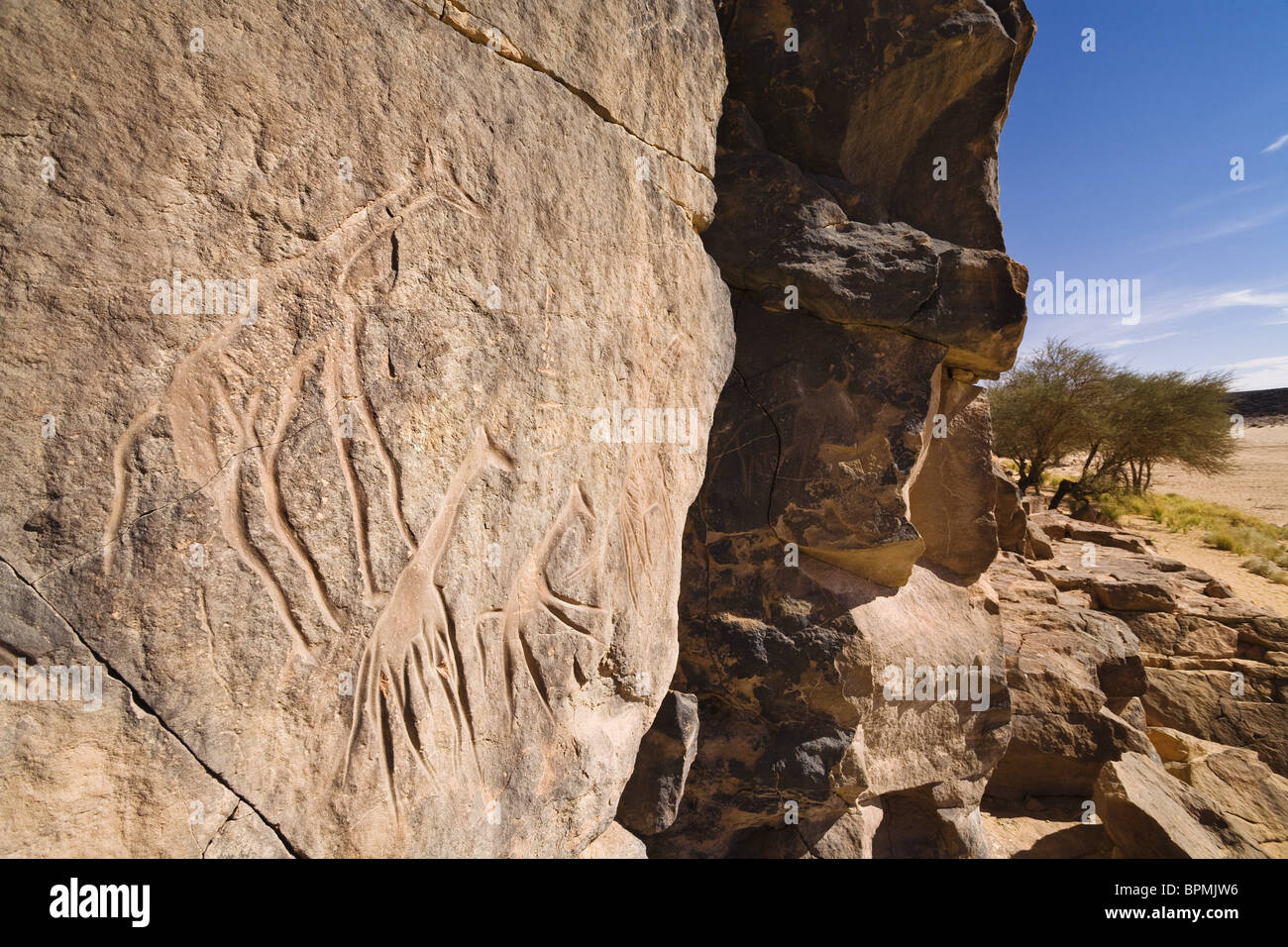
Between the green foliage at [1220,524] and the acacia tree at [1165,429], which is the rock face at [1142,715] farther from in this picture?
the acacia tree at [1165,429]

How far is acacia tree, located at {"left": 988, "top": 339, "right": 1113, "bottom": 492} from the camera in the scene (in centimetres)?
1395

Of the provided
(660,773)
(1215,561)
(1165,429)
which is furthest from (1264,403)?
(660,773)

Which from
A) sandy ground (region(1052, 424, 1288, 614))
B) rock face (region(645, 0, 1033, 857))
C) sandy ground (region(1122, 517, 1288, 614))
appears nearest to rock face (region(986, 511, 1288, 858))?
rock face (region(645, 0, 1033, 857))

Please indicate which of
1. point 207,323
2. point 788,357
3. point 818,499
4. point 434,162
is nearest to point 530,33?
point 434,162

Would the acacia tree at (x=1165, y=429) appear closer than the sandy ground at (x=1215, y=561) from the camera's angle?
No

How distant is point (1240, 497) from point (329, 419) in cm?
2265

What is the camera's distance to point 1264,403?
34.7 metres

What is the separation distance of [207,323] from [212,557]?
503 millimetres

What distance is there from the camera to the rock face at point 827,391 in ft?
11.1

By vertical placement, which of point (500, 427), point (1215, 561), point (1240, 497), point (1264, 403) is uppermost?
point (1264, 403)

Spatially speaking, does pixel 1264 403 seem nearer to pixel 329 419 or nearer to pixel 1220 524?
pixel 1220 524

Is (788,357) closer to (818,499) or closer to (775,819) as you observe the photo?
(818,499)

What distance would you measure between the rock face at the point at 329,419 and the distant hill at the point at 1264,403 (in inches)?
1635

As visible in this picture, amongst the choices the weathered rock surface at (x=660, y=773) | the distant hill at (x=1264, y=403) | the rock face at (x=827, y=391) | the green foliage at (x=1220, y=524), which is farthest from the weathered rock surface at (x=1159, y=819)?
the distant hill at (x=1264, y=403)
